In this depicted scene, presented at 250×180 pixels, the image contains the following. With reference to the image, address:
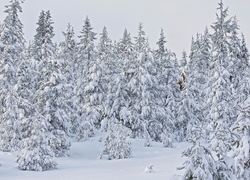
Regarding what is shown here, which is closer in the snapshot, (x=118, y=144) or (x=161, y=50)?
(x=118, y=144)

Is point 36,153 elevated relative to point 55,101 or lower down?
lower down

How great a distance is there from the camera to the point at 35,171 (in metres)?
21.8

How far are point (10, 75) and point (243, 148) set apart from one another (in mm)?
24633

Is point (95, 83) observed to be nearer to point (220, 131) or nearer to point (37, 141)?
point (37, 141)

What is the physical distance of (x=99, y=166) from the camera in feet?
74.0

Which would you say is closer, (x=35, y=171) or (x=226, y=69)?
(x=35, y=171)

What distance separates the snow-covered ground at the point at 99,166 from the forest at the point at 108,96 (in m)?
1.13

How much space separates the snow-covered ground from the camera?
1623cm

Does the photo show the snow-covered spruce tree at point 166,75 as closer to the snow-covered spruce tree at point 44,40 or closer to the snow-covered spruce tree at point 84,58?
the snow-covered spruce tree at point 84,58

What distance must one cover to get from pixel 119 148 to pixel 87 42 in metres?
32.2

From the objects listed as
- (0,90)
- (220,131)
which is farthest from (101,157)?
(220,131)

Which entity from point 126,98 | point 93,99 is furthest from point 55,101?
point 126,98

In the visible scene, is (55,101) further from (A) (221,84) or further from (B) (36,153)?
(A) (221,84)

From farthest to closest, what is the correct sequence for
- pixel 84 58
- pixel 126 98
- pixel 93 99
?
pixel 84 58 < pixel 126 98 < pixel 93 99
